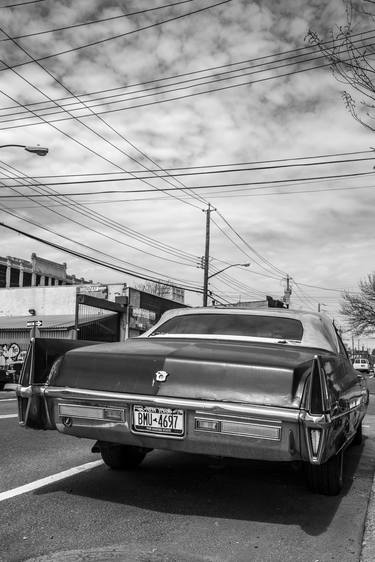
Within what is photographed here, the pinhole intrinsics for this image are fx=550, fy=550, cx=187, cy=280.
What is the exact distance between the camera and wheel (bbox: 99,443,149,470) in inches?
206

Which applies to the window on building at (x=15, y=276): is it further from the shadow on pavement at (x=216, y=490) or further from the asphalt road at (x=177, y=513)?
the shadow on pavement at (x=216, y=490)

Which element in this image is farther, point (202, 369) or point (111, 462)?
point (111, 462)

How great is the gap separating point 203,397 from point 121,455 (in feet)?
6.07

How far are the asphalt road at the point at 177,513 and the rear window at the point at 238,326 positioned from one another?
4.52ft

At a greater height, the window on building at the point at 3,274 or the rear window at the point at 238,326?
the window on building at the point at 3,274

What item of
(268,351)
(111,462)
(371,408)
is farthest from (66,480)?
(371,408)

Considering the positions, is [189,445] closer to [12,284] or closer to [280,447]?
[280,447]

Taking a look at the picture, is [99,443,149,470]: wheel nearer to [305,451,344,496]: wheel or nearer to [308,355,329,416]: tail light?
[305,451,344,496]: wheel

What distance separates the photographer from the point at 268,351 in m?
4.15

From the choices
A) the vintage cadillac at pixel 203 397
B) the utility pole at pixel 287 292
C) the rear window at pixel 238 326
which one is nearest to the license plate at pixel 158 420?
the vintage cadillac at pixel 203 397

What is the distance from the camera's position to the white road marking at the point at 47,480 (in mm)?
4477

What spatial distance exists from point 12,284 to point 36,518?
69420 millimetres

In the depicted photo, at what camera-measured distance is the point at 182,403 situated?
12.5ft

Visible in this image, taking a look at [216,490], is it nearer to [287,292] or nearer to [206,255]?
[206,255]
